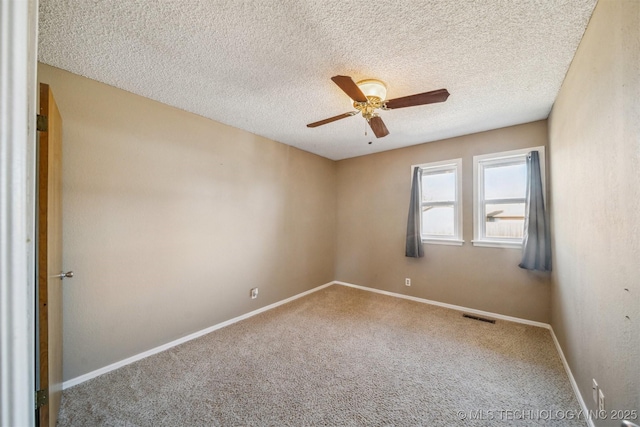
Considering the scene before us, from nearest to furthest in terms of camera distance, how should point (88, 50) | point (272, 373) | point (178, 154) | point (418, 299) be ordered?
point (88, 50), point (272, 373), point (178, 154), point (418, 299)

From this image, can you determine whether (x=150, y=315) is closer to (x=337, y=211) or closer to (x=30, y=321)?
(x=30, y=321)

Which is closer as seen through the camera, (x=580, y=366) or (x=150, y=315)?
(x=580, y=366)

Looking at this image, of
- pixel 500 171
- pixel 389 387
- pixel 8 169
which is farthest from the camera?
pixel 500 171

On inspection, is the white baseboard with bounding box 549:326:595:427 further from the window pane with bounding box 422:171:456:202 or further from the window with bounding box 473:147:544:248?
the window pane with bounding box 422:171:456:202

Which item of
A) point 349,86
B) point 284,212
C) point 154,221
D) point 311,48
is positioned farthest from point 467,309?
point 154,221

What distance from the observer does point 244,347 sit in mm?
2467

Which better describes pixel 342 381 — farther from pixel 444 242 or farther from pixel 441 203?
pixel 441 203

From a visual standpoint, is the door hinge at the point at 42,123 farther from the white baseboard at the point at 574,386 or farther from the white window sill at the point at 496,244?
the white window sill at the point at 496,244

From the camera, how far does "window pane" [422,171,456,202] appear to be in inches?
141

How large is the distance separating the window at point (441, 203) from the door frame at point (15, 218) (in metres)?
3.86

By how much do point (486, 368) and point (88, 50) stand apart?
3939mm

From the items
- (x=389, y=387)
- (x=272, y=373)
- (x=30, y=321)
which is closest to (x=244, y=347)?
(x=272, y=373)

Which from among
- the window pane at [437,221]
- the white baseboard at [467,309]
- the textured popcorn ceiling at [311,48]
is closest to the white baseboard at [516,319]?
the white baseboard at [467,309]

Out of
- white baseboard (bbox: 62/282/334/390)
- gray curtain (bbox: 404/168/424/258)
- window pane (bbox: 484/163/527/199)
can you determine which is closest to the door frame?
white baseboard (bbox: 62/282/334/390)
